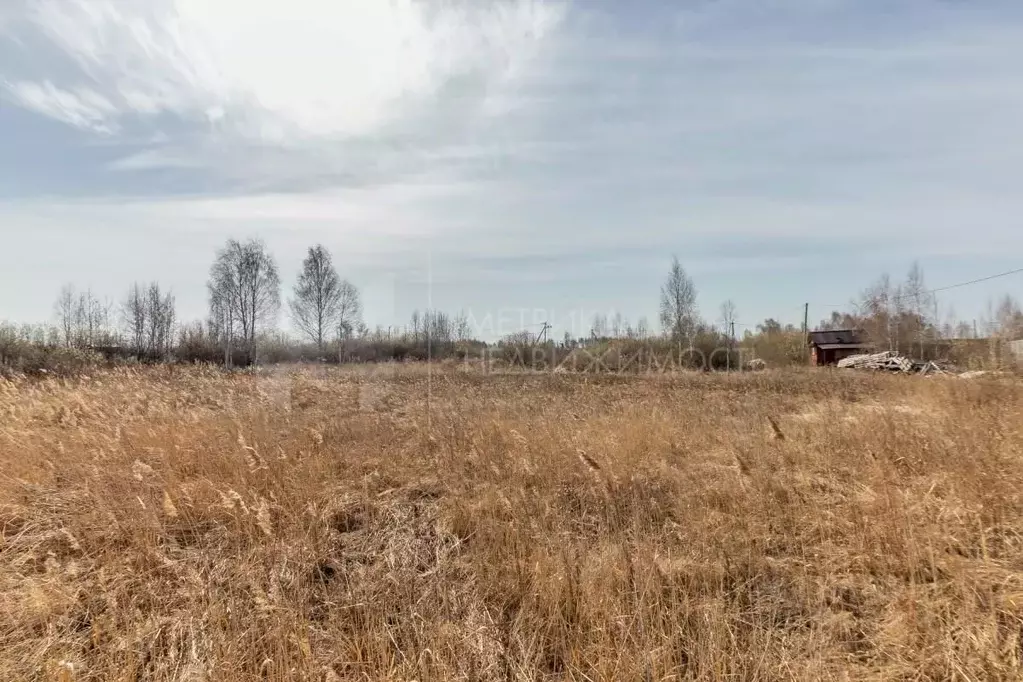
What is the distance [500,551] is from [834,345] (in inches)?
1385

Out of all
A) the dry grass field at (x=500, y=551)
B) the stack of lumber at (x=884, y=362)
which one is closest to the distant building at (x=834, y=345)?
the stack of lumber at (x=884, y=362)

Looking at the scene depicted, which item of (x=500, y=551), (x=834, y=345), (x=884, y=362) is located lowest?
(x=500, y=551)

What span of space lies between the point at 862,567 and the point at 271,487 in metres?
4.07

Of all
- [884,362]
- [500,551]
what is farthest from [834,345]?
[500,551]

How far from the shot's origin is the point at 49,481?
4051 mm

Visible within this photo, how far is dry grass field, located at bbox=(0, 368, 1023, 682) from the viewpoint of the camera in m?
2.20

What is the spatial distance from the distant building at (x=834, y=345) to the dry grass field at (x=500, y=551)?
Result: 29045 mm

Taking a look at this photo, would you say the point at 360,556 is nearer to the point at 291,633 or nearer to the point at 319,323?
the point at 291,633

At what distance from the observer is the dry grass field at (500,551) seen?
7.23ft

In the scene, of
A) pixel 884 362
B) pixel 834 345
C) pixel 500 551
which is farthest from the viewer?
pixel 834 345

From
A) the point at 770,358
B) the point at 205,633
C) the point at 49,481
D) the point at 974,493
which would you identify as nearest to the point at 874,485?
the point at 974,493

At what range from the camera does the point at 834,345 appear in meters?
31.8

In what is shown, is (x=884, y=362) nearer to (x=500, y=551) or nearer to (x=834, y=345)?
(x=834, y=345)

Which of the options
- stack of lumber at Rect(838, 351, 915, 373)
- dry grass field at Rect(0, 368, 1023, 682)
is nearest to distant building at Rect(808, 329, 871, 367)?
stack of lumber at Rect(838, 351, 915, 373)
